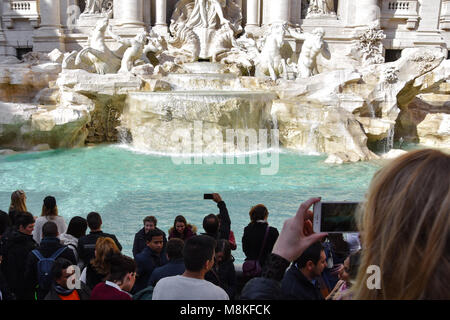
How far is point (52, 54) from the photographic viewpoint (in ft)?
42.4

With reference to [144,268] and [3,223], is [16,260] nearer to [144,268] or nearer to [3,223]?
[3,223]

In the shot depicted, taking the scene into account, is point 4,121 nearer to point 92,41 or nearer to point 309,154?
point 92,41

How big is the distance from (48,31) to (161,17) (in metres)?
3.91

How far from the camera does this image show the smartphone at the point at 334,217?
1.38 meters

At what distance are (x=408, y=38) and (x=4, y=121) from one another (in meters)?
13.0

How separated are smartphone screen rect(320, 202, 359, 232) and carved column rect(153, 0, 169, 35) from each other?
46.3 feet

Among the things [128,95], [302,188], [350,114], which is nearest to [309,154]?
[350,114]

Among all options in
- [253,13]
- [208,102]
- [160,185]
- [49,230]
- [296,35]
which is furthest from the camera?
[253,13]

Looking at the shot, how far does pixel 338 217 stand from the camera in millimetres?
1388

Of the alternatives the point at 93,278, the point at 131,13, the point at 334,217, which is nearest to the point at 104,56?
the point at 131,13

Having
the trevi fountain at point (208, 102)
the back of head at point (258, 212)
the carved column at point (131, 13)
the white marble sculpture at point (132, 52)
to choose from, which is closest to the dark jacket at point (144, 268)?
the back of head at point (258, 212)

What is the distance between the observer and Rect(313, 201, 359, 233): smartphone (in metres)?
1.38

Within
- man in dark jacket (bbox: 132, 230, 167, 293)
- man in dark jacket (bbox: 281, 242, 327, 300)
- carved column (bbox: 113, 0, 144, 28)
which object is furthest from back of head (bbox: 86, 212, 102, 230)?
carved column (bbox: 113, 0, 144, 28)

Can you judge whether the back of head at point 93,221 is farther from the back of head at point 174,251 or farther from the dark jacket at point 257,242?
the dark jacket at point 257,242
